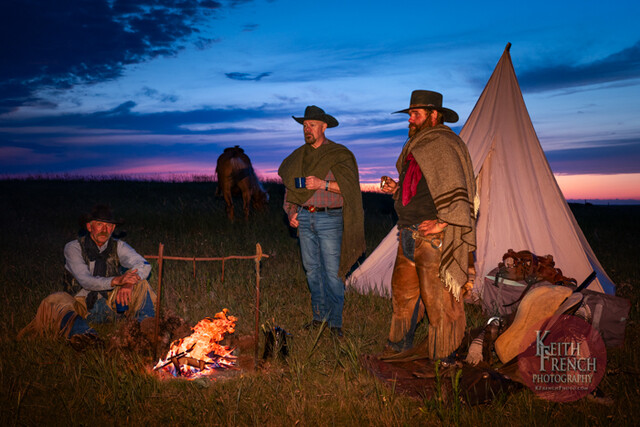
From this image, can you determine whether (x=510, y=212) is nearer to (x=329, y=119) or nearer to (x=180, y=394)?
(x=329, y=119)

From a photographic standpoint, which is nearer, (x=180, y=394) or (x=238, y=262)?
(x=180, y=394)

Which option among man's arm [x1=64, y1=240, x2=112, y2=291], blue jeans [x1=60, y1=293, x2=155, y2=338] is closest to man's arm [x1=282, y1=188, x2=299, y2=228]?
blue jeans [x1=60, y1=293, x2=155, y2=338]

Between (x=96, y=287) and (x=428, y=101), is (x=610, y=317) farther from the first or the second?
(x=96, y=287)

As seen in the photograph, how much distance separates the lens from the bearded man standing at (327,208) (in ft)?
15.6

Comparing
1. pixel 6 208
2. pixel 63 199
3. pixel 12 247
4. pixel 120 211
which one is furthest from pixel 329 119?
pixel 63 199

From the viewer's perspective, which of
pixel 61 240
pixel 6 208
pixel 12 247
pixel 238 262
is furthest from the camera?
pixel 6 208

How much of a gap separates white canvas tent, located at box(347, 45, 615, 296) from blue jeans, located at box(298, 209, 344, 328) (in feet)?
4.89

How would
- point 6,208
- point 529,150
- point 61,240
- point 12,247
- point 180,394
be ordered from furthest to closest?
point 6,208
point 61,240
point 12,247
point 529,150
point 180,394

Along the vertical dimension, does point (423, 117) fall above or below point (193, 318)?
above

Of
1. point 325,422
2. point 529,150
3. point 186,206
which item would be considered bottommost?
point 325,422

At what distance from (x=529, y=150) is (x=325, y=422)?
4.50 meters

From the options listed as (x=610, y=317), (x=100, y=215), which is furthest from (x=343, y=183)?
(x=610, y=317)

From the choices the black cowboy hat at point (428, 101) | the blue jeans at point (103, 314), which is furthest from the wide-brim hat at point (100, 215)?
the black cowboy hat at point (428, 101)

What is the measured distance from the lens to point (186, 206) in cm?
1761
